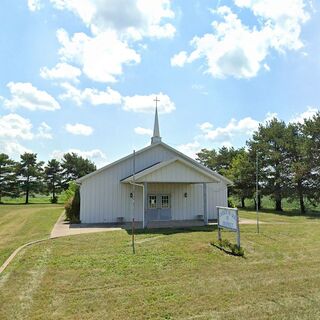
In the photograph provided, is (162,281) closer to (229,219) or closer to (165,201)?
(229,219)

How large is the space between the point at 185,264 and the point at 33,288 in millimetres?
3950

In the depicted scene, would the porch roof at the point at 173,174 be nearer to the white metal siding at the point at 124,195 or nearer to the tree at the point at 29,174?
the white metal siding at the point at 124,195

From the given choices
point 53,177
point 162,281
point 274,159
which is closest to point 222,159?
point 274,159

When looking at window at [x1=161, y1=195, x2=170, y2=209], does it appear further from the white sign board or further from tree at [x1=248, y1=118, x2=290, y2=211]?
tree at [x1=248, y1=118, x2=290, y2=211]

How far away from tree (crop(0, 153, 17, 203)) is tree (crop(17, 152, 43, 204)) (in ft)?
3.28

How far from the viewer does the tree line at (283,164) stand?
30000mm

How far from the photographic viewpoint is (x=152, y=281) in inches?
310

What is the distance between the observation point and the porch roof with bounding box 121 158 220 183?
60.5ft

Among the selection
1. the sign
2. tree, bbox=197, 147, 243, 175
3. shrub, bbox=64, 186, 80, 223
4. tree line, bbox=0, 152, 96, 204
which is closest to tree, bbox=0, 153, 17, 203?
tree line, bbox=0, 152, 96, 204

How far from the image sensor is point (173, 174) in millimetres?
19031

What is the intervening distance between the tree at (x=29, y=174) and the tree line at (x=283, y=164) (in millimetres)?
30669

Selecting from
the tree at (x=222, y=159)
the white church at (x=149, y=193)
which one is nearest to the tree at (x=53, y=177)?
the tree at (x=222, y=159)

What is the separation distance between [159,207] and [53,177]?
38.8 metres

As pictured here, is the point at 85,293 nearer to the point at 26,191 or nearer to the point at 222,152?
the point at 222,152
